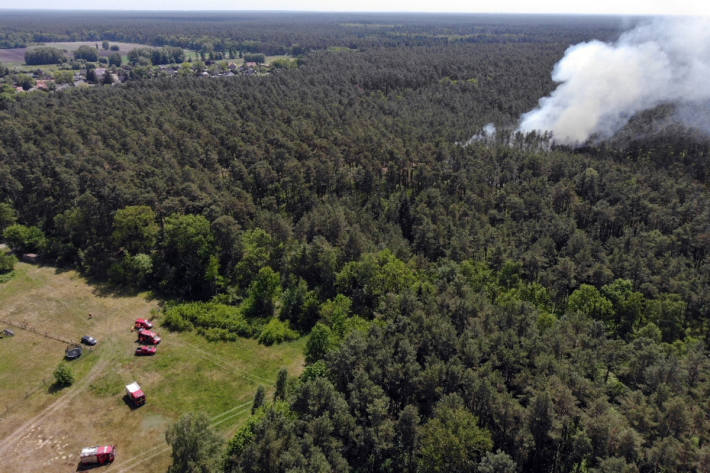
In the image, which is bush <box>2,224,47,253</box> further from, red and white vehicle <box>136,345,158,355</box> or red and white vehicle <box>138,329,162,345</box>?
red and white vehicle <box>136,345,158,355</box>

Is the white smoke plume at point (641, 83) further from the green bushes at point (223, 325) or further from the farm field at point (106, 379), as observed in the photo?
the farm field at point (106, 379)

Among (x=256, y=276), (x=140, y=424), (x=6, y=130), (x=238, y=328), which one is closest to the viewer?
(x=140, y=424)

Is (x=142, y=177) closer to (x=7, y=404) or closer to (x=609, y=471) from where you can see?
(x=7, y=404)

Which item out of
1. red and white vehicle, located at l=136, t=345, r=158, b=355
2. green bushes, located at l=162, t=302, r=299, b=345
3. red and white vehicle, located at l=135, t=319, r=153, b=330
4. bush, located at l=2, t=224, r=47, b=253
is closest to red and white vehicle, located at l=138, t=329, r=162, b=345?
red and white vehicle, located at l=136, t=345, r=158, b=355

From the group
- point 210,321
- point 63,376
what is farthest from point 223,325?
point 63,376

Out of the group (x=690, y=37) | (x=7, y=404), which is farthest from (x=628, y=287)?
(x=690, y=37)

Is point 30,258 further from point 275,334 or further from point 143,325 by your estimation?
point 275,334
